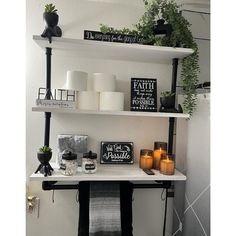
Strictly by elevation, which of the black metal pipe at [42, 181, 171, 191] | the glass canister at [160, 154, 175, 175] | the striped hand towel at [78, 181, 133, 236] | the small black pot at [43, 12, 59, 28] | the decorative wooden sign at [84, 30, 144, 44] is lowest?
the striped hand towel at [78, 181, 133, 236]

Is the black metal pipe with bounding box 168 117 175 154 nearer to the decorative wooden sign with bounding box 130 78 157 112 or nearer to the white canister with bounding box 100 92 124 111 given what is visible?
the decorative wooden sign with bounding box 130 78 157 112

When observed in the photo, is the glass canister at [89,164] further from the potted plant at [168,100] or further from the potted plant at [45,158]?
the potted plant at [168,100]

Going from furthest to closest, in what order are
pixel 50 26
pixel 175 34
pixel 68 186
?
pixel 68 186 < pixel 175 34 < pixel 50 26

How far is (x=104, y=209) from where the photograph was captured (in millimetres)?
1106

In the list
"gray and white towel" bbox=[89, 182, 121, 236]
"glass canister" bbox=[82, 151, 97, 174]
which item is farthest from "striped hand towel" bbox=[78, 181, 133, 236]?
"glass canister" bbox=[82, 151, 97, 174]

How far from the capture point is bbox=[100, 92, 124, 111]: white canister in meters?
1.12

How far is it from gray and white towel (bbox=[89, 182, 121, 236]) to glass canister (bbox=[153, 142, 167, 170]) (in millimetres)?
243

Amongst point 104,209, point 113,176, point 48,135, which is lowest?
point 104,209

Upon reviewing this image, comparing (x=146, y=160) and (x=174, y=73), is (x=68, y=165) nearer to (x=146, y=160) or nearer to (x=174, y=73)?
(x=146, y=160)

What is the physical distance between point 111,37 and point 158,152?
2.20ft

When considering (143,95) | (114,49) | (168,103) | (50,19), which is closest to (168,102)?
(168,103)

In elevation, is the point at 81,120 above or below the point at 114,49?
below

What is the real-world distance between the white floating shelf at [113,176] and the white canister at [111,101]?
1.06 ft

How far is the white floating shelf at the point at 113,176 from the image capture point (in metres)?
1.01
